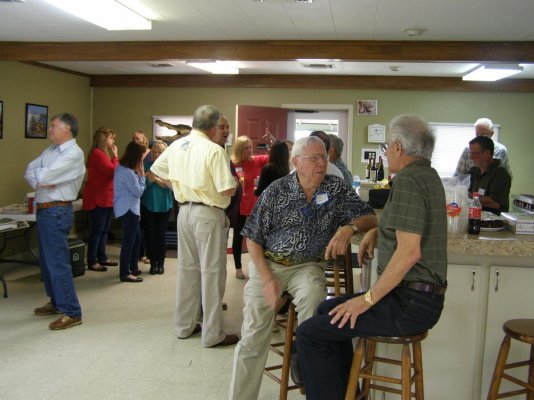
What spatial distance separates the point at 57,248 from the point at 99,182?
2156 millimetres

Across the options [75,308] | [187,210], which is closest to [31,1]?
[187,210]

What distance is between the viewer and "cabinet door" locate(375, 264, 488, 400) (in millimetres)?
2342

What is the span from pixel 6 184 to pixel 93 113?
239 centimetres

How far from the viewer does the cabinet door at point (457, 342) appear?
2.34 m

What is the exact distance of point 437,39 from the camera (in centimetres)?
479

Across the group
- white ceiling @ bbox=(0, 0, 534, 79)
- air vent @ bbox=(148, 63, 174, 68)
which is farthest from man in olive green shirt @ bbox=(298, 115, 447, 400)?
air vent @ bbox=(148, 63, 174, 68)

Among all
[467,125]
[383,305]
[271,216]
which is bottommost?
[383,305]

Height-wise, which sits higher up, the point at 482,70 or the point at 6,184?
the point at 482,70

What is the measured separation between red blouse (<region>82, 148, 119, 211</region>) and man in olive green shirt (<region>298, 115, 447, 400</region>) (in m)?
4.20

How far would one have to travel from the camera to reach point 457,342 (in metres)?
2.38

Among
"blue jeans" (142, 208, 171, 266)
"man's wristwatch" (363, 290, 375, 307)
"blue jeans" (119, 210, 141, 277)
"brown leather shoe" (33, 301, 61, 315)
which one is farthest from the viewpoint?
"blue jeans" (142, 208, 171, 266)

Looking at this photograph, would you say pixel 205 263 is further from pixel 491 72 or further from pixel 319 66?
pixel 491 72

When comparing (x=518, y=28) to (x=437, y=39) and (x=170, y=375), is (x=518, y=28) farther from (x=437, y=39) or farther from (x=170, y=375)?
(x=170, y=375)

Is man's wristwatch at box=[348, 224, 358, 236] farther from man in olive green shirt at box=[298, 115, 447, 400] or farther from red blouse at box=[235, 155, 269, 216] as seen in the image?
red blouse at box=[235, 155, 269, 216]
